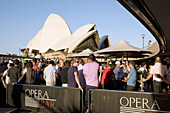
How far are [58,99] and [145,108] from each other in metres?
2.50

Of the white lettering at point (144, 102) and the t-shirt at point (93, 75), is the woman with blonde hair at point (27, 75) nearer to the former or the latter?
the t-shirt at point (93, 75)

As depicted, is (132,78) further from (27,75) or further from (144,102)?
(27,75)

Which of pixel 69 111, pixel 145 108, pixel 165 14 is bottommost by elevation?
pixel 69 111

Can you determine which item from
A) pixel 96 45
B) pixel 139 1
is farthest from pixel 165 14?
pixel 96 45

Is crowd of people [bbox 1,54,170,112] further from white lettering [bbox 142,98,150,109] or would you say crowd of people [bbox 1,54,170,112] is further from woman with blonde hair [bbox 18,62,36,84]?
white lettering [bbox 142,98,150,109]

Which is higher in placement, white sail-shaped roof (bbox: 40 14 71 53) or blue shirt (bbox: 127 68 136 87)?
white sail-shaped roof (bbox: 40 14 71 53)

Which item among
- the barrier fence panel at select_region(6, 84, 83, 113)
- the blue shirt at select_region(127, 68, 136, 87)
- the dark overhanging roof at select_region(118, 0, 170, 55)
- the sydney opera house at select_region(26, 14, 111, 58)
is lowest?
the barrier fence panel at select_region(6, 84, 83, 113)

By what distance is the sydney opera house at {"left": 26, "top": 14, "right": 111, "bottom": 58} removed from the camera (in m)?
42.9

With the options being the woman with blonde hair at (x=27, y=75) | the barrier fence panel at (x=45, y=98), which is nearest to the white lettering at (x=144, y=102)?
the barrier fence panel at (x=45, y=98)

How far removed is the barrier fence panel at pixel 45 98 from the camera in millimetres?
4832

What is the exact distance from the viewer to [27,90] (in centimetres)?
555

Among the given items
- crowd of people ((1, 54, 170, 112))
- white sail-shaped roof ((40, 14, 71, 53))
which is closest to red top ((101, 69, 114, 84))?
crowd of people ((1, 54, 170, 112))

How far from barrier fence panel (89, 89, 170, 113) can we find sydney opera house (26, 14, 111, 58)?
1430 inches

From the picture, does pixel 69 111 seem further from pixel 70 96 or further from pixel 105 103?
pixel 105 103
